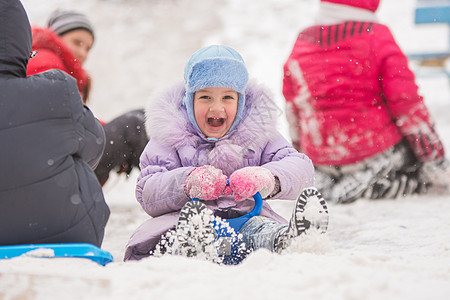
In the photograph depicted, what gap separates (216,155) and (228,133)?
0.15 m

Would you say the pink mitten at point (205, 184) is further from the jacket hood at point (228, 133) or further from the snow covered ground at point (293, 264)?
the snow covered ground at point (293, 264)

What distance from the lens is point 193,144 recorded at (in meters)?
2.46

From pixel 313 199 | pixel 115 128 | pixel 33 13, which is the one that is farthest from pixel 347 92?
pixel 33 13

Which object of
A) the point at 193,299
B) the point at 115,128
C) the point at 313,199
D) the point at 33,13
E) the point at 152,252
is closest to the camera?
the point at 193,299

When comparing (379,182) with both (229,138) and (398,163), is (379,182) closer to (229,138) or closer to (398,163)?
(398,163)

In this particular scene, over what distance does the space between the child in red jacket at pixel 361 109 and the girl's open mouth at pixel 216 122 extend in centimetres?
131

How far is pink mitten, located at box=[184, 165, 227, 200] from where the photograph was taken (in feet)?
7.03

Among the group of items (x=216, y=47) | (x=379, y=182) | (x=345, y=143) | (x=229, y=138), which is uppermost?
(x=216, y=47)

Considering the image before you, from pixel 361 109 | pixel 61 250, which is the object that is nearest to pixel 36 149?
pixel 61 250

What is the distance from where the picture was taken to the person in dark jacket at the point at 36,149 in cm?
165

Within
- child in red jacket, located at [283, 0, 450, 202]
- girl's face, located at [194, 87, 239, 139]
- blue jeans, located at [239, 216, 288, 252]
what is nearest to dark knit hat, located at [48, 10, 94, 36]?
child in red jacket, located at [283, 0, 450, 202]

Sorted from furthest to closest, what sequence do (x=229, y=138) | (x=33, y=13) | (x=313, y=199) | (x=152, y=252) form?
(x=33, y=13)
(x=229, y=138)
(x=152, y=252)
(x=313, y=199)

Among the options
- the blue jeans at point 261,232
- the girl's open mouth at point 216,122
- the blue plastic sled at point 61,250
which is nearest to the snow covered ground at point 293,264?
the blue plastic sled at point 61,250

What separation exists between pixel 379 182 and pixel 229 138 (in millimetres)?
1619
